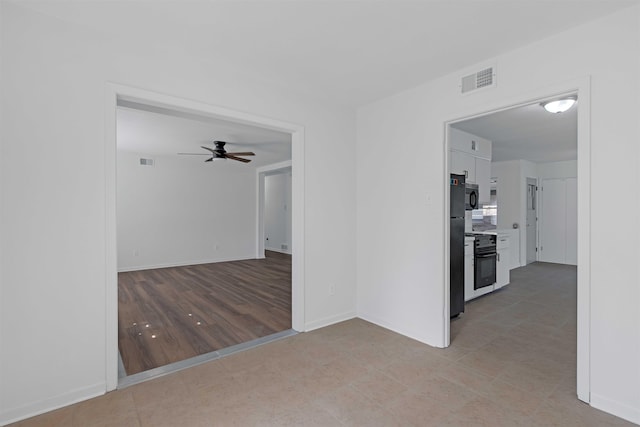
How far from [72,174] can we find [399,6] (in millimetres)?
2389

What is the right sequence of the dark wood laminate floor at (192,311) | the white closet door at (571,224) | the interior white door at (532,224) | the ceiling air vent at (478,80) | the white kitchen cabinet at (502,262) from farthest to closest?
1. the interior white door at (532,224)
2. the white closet door at (571,224)
3. the white kitchen cabinet at (502,262)
4. the dark wood laminate floor at (192,311)
5. the ceiling air vent at (478,80)

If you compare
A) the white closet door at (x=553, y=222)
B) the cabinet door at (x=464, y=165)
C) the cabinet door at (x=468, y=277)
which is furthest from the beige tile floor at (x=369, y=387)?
the white closet door at (x=553, y=222)

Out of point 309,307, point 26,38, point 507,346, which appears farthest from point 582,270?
point 26,38

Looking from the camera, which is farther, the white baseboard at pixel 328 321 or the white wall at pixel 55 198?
the white baseboard at pixel 328 321

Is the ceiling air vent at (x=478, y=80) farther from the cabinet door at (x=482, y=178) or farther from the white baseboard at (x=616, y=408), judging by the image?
the white baseboard at (x=616, y=408)

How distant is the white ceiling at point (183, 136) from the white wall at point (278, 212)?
3012 millimetres

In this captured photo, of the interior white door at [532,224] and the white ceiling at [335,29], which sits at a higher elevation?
the white ceiling at [335,29]

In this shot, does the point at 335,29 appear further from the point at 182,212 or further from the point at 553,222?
the point at 553,222

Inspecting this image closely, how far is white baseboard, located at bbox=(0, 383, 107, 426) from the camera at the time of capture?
1.89m

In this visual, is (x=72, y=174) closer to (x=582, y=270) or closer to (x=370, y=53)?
(x=370, y=53)

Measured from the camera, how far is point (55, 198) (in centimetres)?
204

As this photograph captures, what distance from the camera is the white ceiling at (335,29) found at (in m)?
1.92

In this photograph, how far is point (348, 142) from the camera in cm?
375

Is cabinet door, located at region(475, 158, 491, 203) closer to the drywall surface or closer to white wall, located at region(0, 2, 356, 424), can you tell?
white wall, located at region(0, 2, 356, 424)
